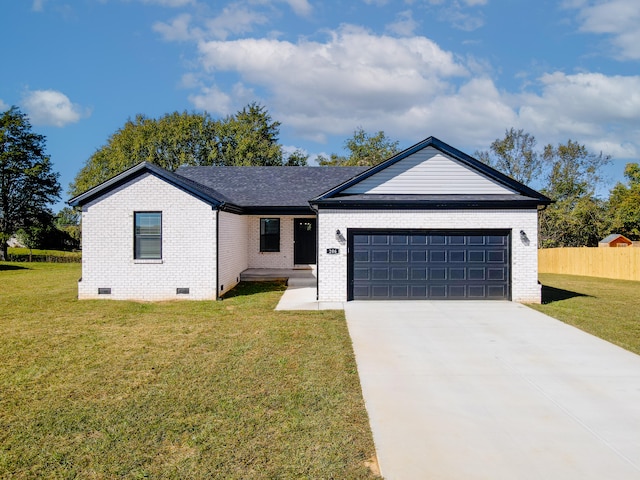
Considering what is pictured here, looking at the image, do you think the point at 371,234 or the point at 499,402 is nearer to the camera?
the point at 499,402

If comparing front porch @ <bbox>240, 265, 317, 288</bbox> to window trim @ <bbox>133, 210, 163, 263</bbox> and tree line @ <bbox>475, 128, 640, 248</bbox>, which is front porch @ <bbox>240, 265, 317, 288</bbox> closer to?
window trim @ <bbox>133, 210, 163, 263</bbox>

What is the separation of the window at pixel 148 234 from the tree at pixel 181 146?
29.1m

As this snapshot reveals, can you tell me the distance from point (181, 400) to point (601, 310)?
11.8 m

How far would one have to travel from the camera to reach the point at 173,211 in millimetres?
13328

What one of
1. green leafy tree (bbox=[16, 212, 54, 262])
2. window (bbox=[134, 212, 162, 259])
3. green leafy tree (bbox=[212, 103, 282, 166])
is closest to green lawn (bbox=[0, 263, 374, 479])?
window (bbox=[134, 212, 162, 259])

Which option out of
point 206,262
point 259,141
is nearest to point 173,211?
point 206,262

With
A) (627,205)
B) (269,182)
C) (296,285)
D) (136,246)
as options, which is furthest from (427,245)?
(627,205)

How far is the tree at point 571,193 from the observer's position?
3916 centimetres

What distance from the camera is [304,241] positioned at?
19.6 meters

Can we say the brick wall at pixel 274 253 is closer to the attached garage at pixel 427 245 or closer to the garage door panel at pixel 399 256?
the attached garage at pixel 427 245

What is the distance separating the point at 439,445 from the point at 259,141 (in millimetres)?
42428

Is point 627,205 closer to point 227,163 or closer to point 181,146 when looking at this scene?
point 227,163

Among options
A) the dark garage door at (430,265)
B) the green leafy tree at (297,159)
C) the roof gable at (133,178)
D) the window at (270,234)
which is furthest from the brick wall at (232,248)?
the green leafy tree at (297,159)

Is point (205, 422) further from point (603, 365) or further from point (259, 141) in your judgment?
point (259, 141)
